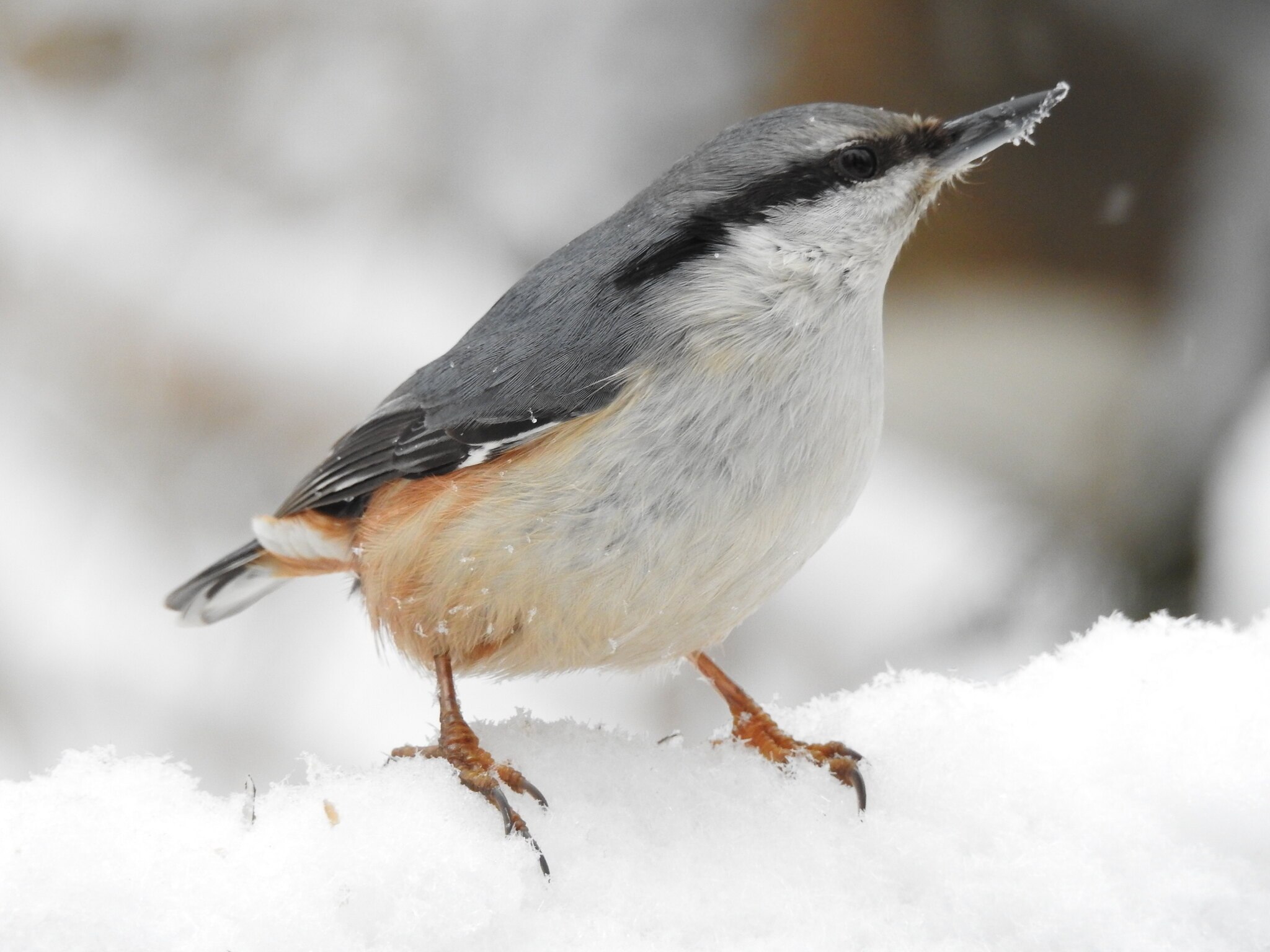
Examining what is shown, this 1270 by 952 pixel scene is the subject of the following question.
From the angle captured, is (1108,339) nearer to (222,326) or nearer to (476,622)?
(476,622)

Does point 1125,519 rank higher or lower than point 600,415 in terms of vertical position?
lower

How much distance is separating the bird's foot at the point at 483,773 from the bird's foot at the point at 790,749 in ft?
1.79

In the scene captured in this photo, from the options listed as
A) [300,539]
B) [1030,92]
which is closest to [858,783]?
[300,539]

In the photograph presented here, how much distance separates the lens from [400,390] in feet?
8.00

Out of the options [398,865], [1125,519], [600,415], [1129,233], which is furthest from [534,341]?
[1129,233]

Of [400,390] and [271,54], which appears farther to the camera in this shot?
[271,54]

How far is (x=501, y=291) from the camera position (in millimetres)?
3908

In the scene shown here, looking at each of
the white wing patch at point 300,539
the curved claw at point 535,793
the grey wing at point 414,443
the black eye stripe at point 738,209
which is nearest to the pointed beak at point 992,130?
the black eye stripe at point 738,209

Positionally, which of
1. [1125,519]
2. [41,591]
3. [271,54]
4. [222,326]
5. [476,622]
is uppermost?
[271,54]

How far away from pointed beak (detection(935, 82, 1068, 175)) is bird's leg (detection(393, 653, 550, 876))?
128 centimetres

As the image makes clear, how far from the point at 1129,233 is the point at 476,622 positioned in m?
2.70

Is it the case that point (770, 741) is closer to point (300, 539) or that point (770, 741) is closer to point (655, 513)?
point (655, 513)

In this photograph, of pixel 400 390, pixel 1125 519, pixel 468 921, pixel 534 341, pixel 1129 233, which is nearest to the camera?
pixel 468 921

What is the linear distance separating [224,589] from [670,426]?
4.95ft
